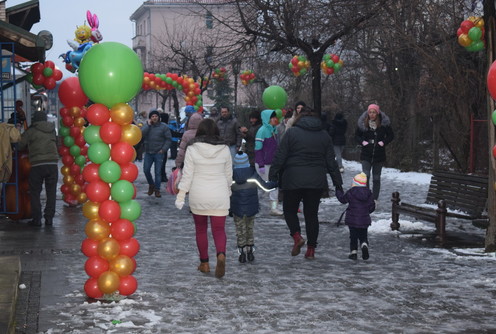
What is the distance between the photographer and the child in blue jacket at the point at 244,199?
9414 millimetres

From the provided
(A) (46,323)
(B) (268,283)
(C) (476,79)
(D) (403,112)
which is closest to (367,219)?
(B) (268,283)

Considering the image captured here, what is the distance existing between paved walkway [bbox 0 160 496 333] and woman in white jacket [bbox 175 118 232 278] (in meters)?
0.53

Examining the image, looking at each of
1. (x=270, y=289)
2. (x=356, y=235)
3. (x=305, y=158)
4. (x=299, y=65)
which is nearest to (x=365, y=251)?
(x=356, y=235)

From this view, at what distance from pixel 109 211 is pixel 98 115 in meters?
0.95

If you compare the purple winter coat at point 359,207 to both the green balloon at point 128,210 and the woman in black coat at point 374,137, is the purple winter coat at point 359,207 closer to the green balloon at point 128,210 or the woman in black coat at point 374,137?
the green balloon at point 128,210

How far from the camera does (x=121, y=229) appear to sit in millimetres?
7789

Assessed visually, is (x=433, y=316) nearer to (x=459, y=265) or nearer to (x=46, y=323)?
(x=459, y=265)

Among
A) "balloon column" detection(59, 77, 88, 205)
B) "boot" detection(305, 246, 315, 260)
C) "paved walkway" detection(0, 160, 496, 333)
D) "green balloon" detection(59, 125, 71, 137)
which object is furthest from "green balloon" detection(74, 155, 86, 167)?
"boot" detection(305, 246, 315, 260)

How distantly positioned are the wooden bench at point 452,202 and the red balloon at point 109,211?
201 inches

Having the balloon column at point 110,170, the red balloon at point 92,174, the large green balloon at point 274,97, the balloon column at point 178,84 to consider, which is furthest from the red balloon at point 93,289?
the balloon column at point 178,84

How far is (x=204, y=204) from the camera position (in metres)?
8.77

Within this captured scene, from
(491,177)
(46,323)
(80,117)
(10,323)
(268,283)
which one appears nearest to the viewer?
(10,323)

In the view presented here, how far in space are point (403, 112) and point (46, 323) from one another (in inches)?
817

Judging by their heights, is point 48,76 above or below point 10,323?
above
